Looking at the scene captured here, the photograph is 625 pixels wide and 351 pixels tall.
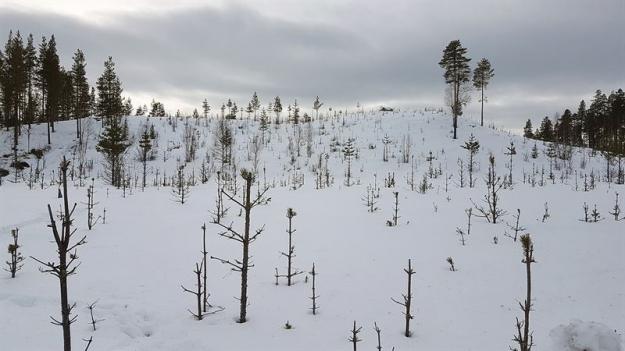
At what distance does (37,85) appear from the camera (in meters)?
38.8

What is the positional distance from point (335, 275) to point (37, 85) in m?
46.9

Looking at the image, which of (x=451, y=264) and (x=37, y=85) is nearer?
(x=451, y=264)

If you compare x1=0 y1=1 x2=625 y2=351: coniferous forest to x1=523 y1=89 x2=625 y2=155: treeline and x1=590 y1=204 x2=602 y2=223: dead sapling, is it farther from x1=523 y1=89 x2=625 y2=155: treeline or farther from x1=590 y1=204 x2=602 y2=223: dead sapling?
x1=523 y1=89 x2=625 y2=155: treeline

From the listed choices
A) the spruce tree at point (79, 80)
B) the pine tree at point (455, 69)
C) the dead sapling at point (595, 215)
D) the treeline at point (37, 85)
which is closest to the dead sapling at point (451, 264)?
the dead sapling at point (595, 215)

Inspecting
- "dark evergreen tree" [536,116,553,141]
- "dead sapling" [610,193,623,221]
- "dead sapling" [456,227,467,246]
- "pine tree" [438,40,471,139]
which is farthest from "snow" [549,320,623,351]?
"dark evergreen tree" [536,116,553,141]

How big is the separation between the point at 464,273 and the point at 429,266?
2.08 feet

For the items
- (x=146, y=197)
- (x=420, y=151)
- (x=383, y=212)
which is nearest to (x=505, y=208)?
(x=383, y=212)

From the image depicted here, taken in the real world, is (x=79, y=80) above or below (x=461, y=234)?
above

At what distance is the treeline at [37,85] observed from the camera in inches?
1321

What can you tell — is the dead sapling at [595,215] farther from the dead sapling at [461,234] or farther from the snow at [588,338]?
the snow at [588,338]

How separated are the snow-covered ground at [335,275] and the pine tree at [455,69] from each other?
74.3 ft

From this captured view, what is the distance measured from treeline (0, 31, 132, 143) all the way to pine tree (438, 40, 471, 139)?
35.0 m

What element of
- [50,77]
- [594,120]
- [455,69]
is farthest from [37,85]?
[594,120]

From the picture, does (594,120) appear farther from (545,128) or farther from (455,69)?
(455,69)
